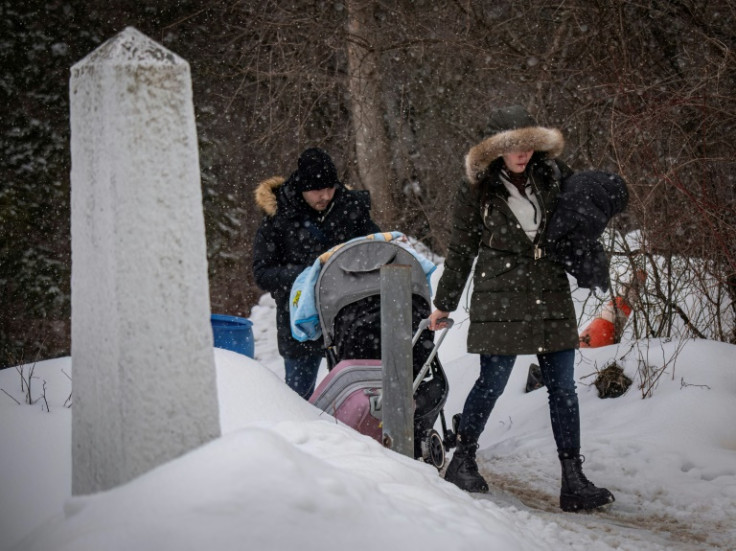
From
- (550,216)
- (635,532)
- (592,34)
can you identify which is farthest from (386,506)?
(592,34)

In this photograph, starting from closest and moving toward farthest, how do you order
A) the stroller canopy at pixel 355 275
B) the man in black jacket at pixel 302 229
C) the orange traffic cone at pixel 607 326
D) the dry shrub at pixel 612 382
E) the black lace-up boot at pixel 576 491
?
1. the black lace-up boot at pixel 576 491
2. the stroller canopy at pixel 355 275
3. the man in black jacket at pixel 302 229
4. the dry shrub at pixel 612 382
5. the orange traffic cone at pixel 607 326

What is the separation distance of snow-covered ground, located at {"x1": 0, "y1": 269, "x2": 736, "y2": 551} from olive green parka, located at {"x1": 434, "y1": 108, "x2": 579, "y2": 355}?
0.87 metres

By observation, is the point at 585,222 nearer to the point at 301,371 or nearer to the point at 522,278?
the point at 522,278

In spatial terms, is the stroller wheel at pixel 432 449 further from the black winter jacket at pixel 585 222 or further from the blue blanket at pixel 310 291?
the black winter jacket at pixel 585 222

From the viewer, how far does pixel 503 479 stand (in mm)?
4930

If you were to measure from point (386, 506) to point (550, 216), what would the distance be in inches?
95.8

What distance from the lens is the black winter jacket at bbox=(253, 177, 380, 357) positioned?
5.29m

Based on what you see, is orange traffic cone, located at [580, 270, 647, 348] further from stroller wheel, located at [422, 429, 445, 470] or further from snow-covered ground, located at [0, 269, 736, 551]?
stroller wheel, located at [422, 429, 445, 470]

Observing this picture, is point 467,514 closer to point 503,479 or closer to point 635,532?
point 635,532

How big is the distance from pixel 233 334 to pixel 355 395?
201cm

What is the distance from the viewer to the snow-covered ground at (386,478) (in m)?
1.79

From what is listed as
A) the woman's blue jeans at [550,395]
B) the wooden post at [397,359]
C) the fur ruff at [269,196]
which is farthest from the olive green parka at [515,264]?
the fur ruff at [269,196]

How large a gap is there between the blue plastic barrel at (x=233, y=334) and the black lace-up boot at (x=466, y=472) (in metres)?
2.11

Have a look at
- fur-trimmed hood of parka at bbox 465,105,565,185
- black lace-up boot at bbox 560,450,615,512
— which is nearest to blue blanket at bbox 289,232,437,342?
fur-trimmed hood of parka at bbox 465,105,565,185
